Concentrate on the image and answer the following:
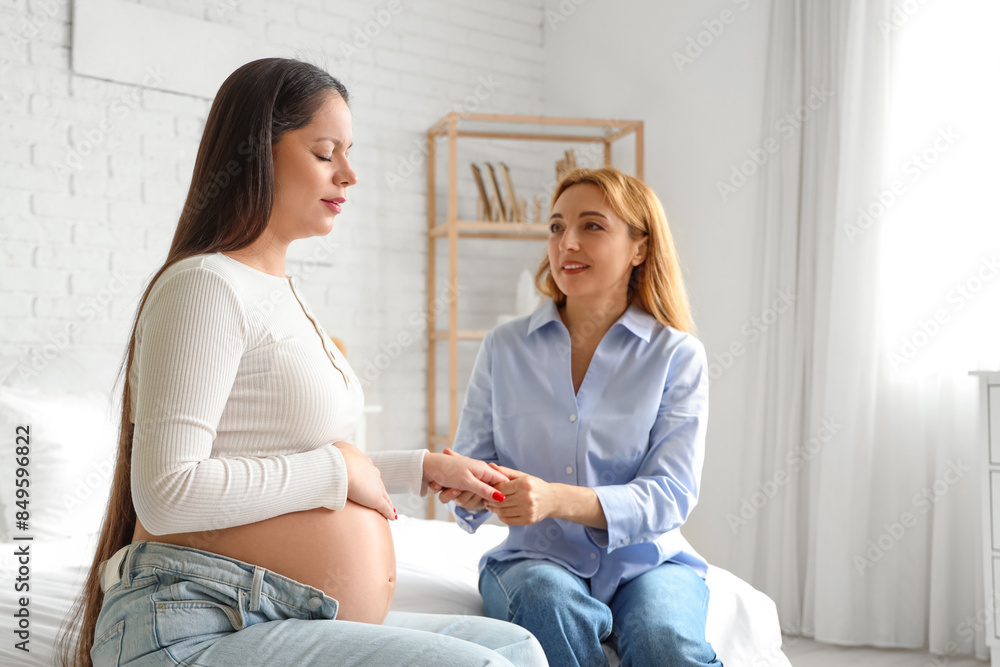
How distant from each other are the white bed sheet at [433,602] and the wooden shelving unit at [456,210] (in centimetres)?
186

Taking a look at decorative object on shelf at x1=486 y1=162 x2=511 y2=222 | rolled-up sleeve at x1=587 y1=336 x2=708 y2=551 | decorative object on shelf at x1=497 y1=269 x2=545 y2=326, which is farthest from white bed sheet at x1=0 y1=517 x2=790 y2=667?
decorative object on shelf at x1=486 y1=162 x2=511 y2=222

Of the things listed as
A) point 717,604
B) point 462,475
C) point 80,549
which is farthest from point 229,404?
point 80,549

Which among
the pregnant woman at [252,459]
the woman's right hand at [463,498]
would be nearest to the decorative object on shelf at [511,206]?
the woman's right hand at [463,498]

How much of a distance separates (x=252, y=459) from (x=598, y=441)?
799 millimetres

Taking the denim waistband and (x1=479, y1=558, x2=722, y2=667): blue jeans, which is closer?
the denim waistband

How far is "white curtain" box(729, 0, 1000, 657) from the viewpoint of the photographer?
287 centimetres

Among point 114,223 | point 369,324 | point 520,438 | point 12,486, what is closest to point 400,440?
point 369,324

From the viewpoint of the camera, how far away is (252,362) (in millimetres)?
1130

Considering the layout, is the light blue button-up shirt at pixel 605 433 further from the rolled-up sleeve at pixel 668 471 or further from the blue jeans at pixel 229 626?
the blue jeans at pixel 229 626

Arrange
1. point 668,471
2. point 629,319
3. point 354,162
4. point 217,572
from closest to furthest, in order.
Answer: point 217,572, point 668,471, point 629,319, point 354,162

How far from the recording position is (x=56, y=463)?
2.33m

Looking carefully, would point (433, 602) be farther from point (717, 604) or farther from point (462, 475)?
point (717, 604)

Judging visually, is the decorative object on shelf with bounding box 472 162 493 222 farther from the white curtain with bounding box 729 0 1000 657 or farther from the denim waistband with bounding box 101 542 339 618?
the denim waistband with bounding box 101 542 339 618

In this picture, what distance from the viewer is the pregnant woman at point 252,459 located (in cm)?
104
